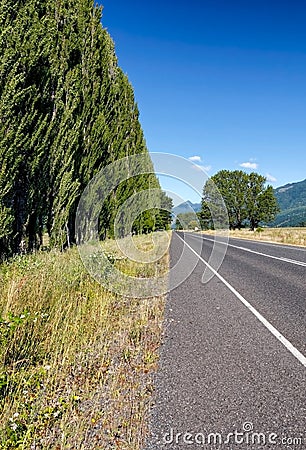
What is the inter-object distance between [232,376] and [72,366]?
1754 millimetres

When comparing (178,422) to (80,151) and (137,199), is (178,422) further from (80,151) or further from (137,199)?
(137,199)

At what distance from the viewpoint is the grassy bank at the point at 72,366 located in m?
2.88

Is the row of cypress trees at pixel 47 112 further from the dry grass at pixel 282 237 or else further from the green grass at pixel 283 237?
the green grass at pixel 283 237

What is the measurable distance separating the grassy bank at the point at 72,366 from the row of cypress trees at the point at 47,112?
13.6 feet

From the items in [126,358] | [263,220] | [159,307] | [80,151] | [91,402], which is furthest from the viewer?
[263,220]

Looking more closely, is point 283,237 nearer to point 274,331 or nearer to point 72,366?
point 274,331

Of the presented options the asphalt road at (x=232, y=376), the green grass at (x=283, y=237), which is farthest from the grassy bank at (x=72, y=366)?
the green grass at (x=283, y=237)

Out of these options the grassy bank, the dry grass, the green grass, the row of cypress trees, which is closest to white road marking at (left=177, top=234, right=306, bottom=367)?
the grassy bank

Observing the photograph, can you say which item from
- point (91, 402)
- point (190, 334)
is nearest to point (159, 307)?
point (190, 334)

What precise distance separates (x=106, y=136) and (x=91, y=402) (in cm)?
1546

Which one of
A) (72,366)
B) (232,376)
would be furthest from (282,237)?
(72,366)

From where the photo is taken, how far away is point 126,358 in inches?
174

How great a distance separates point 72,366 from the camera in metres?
4.05

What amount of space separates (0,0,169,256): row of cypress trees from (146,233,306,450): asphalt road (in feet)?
18.4
